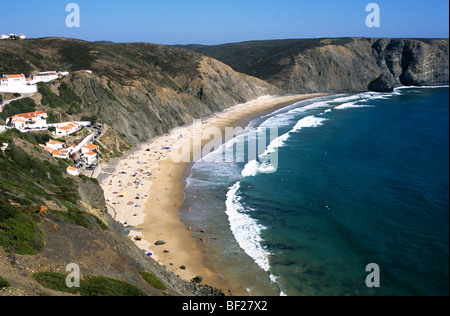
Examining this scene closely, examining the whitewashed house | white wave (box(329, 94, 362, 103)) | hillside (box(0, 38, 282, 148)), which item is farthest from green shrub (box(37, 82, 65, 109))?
white wave (box(329, 94, 362, 103))

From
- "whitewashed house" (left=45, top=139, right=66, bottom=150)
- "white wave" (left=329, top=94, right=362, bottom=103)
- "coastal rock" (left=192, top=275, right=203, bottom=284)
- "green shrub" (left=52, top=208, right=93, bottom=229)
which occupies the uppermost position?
"white wave" (left=329, top=94, right=362, bottom=103)

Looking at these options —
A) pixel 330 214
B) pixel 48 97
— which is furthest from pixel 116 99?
pixel 330 214

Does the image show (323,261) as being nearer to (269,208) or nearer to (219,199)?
(269,208)

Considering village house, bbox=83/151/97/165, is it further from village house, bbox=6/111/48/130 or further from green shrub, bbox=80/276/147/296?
green shrub, bbox=80/276/147/296

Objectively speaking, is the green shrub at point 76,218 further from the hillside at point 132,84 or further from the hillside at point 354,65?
the hillside at point 354,65

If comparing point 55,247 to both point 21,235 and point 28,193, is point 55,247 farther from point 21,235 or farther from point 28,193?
point 28,193
